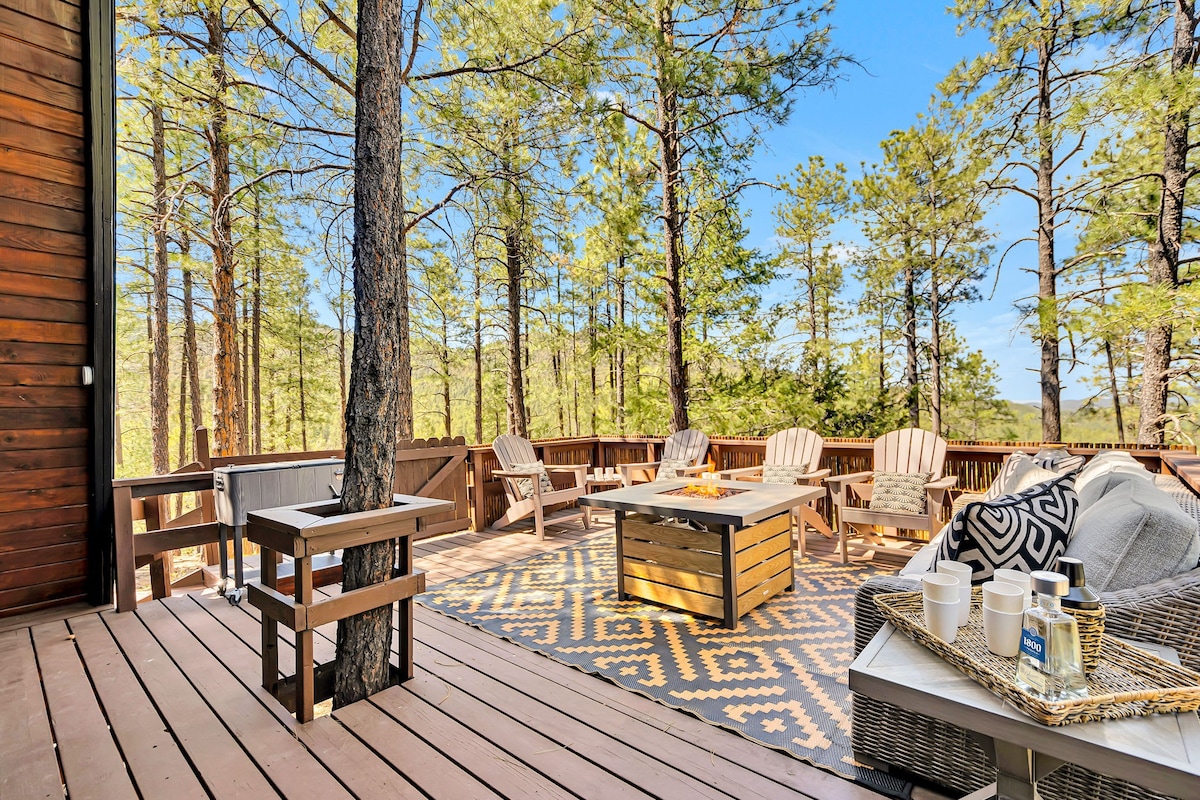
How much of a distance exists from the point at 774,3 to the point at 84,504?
7.10 metres

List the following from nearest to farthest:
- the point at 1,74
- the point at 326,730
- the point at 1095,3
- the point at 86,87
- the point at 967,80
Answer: the point at 326,730 → the point at 1,74 → the point at 86,87 → the point at 1095,3 → the point at 967,80

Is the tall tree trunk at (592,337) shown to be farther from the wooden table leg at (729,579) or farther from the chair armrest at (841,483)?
the wooden table leg at (729,579)

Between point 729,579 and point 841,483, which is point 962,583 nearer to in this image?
point 729,579

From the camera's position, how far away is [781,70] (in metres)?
5.62

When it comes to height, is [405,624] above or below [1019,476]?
below

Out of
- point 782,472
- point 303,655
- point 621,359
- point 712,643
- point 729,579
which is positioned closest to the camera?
point 303,655

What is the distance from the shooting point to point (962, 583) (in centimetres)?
127

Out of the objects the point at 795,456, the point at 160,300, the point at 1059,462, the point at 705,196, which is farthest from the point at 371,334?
the point at 160,300

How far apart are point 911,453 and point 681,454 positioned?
212 centimetres

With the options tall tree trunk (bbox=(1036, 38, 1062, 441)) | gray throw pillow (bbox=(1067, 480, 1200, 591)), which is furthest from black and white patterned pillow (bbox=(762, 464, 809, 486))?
tall tree trunk (bbox=(1036, 38, 1062, 441))

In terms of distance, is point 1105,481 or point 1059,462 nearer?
point 1105,481

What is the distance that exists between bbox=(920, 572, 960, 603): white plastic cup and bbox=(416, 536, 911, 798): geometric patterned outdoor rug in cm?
84

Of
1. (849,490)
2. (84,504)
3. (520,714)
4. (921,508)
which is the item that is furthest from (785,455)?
(84,504)

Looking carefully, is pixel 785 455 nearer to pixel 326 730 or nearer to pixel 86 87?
pixel 326 730
